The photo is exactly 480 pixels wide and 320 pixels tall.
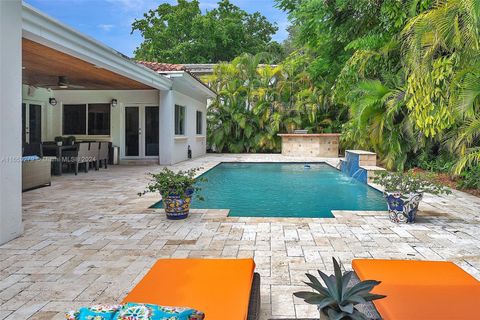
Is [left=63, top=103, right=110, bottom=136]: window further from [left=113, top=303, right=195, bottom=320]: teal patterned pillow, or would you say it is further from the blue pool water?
[left=113, top=303, right=195, bottom=320]: teal patterned pillow

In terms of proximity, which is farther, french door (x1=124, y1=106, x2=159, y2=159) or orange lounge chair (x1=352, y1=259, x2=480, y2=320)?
french door (x1=124, y1=106, x2=159, y2=159)

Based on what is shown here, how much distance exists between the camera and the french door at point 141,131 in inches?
604

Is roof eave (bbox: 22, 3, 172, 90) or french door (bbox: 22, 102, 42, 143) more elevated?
roof eave (bbox: 22, 3, 172, 90)

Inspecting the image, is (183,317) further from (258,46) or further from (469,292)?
(258,46)

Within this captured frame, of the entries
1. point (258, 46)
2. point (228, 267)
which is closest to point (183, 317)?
point (228, 267)

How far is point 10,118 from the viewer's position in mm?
4840

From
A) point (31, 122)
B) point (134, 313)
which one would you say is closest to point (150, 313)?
point (134, 313)

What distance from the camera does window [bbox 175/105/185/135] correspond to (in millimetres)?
15289

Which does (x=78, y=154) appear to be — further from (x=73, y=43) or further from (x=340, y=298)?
(x=340, y=298)

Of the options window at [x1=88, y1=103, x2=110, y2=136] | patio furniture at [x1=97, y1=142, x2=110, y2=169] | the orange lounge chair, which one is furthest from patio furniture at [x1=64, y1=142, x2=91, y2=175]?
the orange lounge chair

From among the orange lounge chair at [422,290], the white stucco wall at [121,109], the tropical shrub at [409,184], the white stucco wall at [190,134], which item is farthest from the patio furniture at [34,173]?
the orange lounge chair at [422,290]

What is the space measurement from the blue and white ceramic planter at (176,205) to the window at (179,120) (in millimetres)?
9406

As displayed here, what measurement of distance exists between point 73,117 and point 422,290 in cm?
1512

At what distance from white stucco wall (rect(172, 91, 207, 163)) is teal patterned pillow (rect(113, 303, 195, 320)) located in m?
13.3
